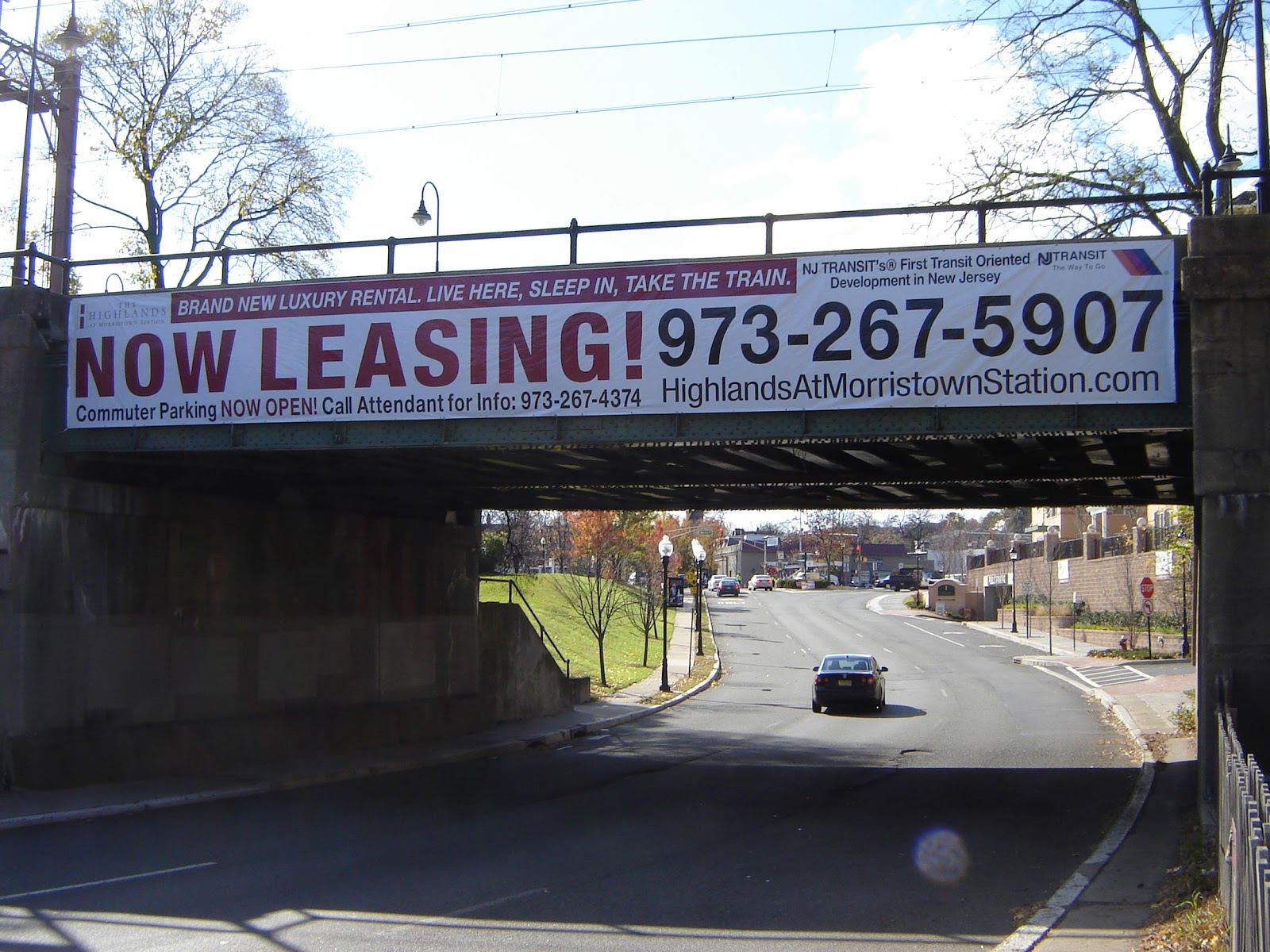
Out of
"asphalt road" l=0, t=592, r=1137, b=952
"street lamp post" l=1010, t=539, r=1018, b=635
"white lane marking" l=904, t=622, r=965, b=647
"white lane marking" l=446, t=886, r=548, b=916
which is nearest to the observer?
"asphalt road" l=0, t=592, r=1137, b=952

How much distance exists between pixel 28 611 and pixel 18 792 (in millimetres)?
2164

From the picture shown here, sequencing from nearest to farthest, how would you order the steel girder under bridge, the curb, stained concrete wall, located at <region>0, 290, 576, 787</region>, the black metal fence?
the black metal fence, the curb, the steel girder under bridge, stained concrete wall, located at <region>0, 290, 576, 787</region>

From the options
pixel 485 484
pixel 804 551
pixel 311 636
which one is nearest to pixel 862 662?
pixel 485 484

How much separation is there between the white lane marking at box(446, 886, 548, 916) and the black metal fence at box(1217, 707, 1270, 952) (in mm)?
5003

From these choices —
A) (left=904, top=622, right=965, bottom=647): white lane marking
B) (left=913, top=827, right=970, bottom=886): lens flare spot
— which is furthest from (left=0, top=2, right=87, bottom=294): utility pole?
(left=904, top=622, right=965, bottom=647): white lane marking

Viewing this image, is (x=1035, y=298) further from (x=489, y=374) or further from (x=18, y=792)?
(x=18, y=792)

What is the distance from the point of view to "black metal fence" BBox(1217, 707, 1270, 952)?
4090 millimetres

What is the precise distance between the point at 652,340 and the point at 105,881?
7670mm

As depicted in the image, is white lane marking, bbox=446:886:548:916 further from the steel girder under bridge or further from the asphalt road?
the steel girder under bridge

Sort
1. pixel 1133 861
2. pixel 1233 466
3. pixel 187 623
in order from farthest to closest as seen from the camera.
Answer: pixel 187 623 < pixel 1233 466 < pixel 1133 861

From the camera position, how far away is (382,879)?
9.97 m

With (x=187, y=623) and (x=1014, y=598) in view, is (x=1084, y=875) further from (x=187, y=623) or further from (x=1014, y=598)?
(x=1014, y=598)

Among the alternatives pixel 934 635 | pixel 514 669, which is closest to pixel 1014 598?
pixel 934 635

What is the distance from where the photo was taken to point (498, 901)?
29.8ft
